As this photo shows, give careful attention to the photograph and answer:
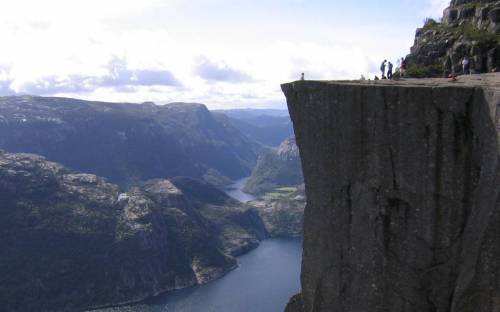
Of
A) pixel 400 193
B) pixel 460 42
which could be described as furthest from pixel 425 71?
pixel 400 193

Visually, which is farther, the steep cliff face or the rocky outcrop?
the rocky outcrop

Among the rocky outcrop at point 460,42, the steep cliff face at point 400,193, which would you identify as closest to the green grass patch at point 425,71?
the rocky outcrop at point 460,42

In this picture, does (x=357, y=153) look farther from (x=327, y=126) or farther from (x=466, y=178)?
(x=466, y=178)

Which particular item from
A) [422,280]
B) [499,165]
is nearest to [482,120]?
[499,165]

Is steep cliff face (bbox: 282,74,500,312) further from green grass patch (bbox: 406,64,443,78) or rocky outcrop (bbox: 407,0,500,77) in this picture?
green grass patch (bbox: 406,64,443,78)

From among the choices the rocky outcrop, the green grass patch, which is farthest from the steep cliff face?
the green grass patch
